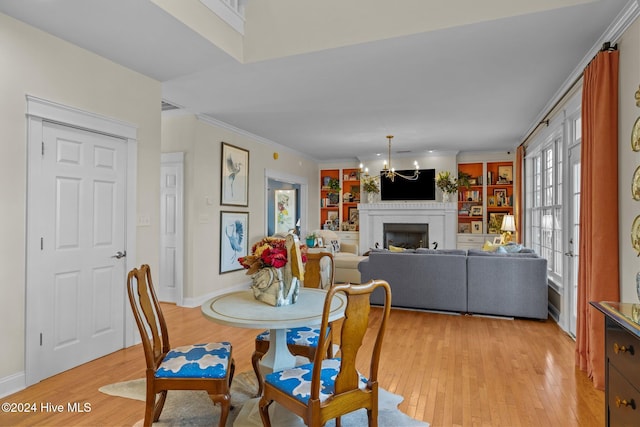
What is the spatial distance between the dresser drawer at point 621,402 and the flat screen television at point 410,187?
7.01m

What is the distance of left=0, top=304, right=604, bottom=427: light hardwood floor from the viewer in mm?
→ 2383

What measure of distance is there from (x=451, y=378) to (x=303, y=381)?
163 cm

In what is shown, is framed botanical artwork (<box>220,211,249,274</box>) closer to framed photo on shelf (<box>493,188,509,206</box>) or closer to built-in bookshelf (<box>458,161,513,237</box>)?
built-in bookshelf (<box>458,161,513,237</box>)

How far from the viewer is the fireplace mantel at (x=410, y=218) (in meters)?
8.26

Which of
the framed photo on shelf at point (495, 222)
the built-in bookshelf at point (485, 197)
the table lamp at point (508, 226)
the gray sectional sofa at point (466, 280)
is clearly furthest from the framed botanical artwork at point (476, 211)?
the gray sectional sofa at point (466, 280)

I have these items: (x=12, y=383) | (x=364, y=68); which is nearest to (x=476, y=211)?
(x=364, y=68)

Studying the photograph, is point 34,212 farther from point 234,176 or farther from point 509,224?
point 509,224

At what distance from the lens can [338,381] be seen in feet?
5.64

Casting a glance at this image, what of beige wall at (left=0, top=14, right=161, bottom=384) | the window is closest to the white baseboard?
beige wall at (left=0, top=14, right=161, bottom=384)

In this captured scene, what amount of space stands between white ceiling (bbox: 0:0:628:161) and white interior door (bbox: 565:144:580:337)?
919mm

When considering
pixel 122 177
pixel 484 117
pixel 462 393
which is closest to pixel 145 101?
pixel 122 177

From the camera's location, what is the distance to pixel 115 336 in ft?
11.7

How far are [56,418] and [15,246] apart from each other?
1232mm

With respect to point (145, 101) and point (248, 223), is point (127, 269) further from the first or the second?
A: point (248, 223)
